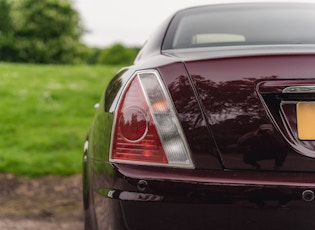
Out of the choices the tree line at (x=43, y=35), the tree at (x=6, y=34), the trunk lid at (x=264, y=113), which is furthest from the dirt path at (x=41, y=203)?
the tree at (x=6, y=34)

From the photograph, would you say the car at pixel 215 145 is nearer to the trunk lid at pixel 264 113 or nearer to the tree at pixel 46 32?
the trunk lid at pixel 264 113

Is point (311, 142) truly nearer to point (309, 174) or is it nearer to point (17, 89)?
point (309, 174)

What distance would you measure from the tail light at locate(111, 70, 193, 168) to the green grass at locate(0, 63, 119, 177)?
5.53 meters

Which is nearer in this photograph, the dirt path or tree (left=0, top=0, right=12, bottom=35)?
the dirt path

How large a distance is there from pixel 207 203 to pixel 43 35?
58.2 metres

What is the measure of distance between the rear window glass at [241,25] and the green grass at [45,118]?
15.3 feet

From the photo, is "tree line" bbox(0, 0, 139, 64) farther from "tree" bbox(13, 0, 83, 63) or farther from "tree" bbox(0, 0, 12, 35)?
"tree" bbox(0, 0, 12, 35)

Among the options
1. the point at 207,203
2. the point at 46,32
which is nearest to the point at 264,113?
the point at 207,203

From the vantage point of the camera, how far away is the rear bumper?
2305mm

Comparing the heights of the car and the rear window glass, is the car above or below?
below

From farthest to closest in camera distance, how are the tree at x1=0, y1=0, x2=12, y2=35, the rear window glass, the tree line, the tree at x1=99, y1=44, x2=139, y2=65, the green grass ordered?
the tree at x1=99, y1=44, x2=139, y2=65 < the tree at x1=0, y1=0, x2=12, y2=35 < the tree line < the green grass < the rear window glass

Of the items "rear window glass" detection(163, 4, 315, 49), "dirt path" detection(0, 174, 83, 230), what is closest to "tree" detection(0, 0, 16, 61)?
"dirt path" detection(0, 174, 83, 230)

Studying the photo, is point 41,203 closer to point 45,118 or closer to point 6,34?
point 45,118

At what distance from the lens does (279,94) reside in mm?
2408
